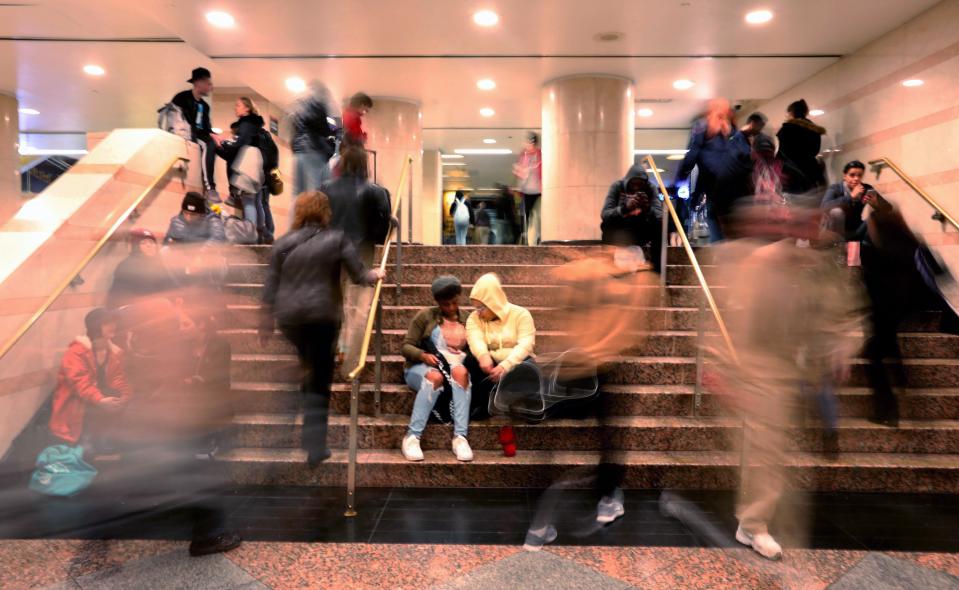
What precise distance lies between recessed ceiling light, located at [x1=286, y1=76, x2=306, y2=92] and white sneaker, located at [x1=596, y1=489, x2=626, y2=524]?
8173mm

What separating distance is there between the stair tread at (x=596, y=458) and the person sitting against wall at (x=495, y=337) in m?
0.20

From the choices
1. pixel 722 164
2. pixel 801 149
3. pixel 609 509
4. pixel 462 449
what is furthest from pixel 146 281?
pixel 801 149

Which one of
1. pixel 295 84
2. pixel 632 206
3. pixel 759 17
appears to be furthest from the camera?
pixel 295 84

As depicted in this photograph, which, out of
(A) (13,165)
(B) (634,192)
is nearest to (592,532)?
(B) (634,192)

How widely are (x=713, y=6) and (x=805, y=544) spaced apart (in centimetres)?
575

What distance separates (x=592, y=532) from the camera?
330 cm

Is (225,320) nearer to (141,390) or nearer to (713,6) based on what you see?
(141,390)

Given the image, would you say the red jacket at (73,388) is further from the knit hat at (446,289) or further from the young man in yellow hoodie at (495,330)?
the young man in yellow hoodie at (495,330)

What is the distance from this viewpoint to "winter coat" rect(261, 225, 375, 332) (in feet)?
12.0

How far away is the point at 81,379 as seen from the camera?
3.67 meters

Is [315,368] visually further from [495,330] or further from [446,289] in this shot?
[495,330]

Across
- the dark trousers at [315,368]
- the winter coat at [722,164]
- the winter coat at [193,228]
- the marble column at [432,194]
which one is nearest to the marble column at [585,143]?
the winter coat at [722,164]

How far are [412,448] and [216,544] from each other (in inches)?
52.8

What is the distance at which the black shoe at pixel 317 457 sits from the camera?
391cm
